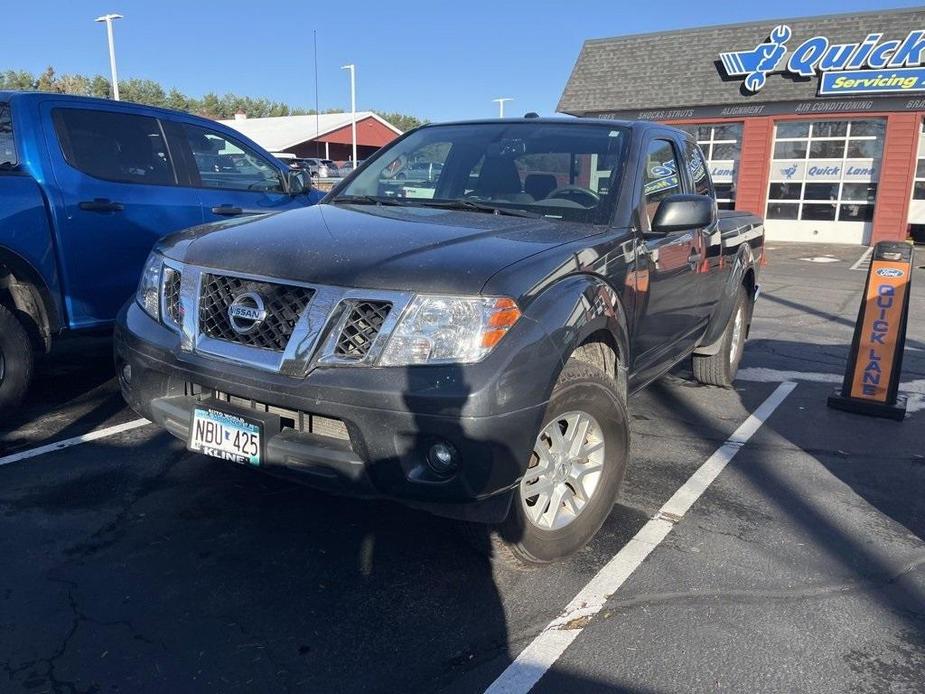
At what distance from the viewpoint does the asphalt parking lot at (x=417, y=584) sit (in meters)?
2.44

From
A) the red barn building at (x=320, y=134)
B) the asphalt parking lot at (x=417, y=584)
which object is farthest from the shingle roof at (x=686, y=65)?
the asphalt parking lot at (x=417, y=584)

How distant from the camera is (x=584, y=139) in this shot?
13.1ft

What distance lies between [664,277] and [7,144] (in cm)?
394

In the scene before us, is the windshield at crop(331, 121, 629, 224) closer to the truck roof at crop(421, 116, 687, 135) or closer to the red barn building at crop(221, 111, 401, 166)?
the truck roof at crop(421, 116, 687, 135)

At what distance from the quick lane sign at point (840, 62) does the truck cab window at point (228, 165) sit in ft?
56.2

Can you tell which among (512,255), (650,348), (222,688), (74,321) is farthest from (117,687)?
(74,321)

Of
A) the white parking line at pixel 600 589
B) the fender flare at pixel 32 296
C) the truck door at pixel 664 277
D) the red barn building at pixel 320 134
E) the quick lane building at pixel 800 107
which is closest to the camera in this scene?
the white parking line at pixel 600 589

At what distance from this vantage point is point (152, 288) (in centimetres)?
332

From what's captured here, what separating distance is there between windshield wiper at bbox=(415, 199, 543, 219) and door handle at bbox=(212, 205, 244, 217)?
2266mm

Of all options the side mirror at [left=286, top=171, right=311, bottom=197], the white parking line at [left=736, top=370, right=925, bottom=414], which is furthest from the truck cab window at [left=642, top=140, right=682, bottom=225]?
the side mirror at [left=286, top=171, right=311, bottom=197]

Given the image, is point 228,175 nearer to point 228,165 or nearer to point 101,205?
point 228,165

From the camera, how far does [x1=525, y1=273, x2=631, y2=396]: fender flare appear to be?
2707 millimetres

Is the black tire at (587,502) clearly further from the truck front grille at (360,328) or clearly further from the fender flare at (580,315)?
the truck front grille at (360,328)

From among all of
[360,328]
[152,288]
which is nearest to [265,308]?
[360,328]
